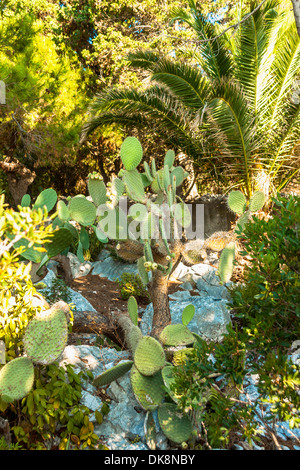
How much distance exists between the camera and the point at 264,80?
5957 mm

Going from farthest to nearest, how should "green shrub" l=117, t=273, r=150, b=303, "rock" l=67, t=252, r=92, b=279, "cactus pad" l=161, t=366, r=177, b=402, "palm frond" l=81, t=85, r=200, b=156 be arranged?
1. "rock" l=67, t=252, r=92, b=279
2. "palm frond" l=81, t=85, r=200, b=156
3. "green shrub" l=117, t=273, r=150, b=303
4. "cactus pad" l=161, t=366, r=177, b=402

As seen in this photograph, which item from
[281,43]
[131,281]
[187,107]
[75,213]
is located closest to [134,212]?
[75,213]

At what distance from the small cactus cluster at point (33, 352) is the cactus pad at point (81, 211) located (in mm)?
861

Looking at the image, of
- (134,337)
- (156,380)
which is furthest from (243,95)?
(156,380)

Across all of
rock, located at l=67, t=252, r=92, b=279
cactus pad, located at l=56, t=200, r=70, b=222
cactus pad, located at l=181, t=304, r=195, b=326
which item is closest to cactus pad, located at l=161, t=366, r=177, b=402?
cactus pad, located at l=181, t=304, r=195, b=326

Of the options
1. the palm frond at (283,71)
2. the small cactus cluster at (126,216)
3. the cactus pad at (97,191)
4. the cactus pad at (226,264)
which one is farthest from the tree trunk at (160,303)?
the palm frond at (283,71)

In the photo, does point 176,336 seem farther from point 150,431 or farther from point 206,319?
point 206,319

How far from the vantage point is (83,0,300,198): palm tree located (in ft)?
18.5

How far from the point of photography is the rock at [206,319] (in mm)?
3736

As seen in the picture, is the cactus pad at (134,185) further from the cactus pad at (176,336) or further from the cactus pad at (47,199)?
the cactus pad at (176,336)

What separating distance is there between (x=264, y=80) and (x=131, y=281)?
12.8 feet

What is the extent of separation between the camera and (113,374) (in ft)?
8.91

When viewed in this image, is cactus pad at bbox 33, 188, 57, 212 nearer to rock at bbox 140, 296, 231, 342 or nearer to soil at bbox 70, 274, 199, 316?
rock at bbox 140, 296, 231, 342

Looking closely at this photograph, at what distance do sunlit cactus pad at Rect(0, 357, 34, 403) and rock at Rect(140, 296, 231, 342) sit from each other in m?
1.73
